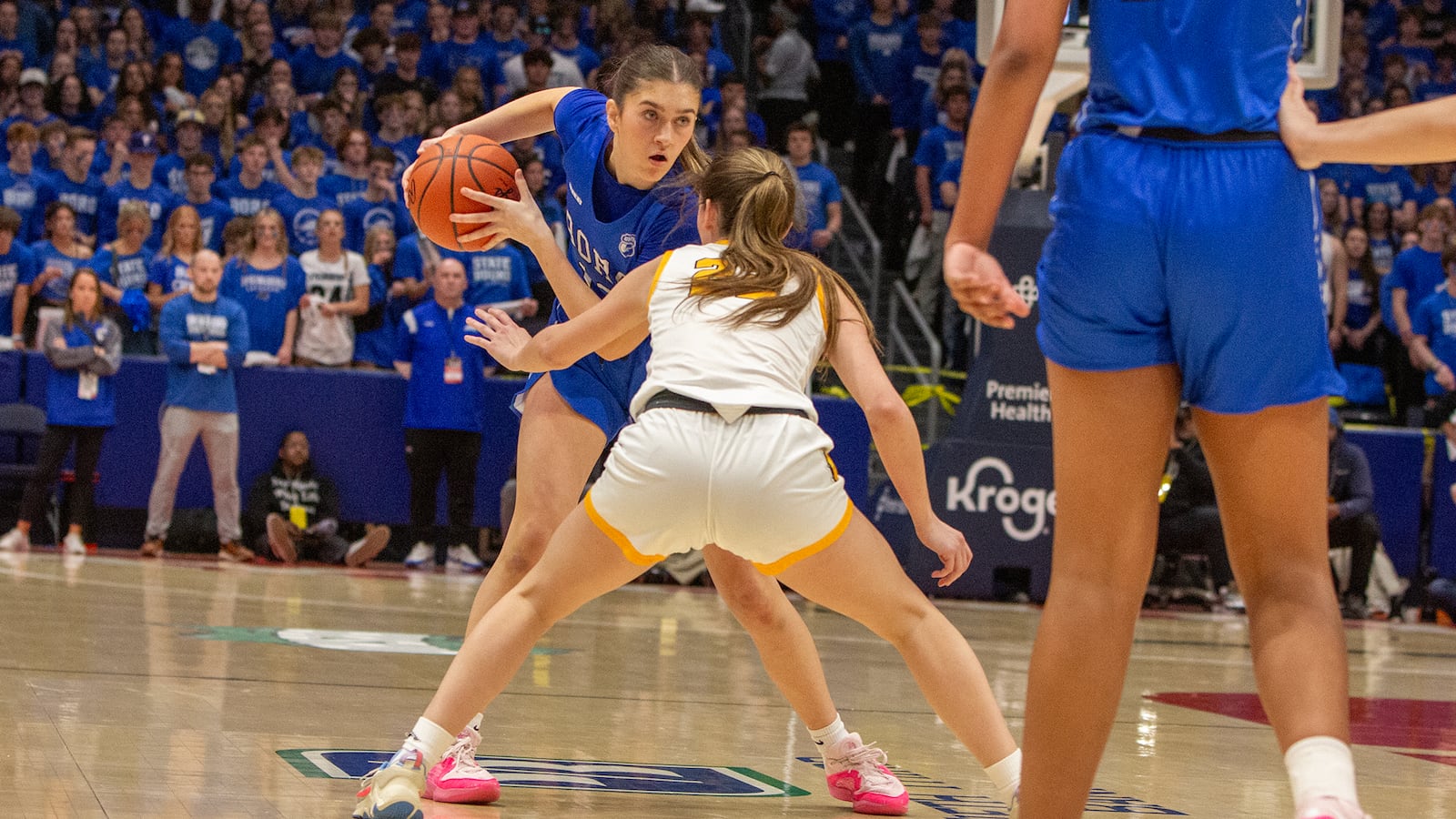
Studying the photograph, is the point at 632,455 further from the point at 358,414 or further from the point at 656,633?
the point at 358,414

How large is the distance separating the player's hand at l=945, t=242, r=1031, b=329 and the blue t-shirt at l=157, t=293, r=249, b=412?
9.39 m

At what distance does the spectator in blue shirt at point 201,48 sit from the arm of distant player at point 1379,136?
525 inches

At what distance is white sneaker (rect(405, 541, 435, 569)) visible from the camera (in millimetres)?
11766

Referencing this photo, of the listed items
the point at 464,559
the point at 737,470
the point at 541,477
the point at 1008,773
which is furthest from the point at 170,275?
the point at 1008,773

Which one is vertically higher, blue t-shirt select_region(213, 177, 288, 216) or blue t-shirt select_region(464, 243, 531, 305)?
blue t-shirt select_region(213, 177, 288, 216)

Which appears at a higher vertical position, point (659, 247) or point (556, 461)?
point (659, 247)

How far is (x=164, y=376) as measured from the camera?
38.5 feet

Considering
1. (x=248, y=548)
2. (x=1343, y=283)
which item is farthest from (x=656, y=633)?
(x=1343, y=283)

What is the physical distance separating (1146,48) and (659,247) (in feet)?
6.35

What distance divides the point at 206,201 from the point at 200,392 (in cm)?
207

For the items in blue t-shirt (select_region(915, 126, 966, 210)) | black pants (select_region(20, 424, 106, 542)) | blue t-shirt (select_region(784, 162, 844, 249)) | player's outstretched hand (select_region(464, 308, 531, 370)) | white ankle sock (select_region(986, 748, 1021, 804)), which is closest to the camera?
white ankle sock (select_region(986, 748, 1021, 804))

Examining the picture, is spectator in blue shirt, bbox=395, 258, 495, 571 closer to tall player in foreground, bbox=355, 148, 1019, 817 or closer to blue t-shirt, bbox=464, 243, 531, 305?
blue t-shirt, bbox=464, 243, 531, 305

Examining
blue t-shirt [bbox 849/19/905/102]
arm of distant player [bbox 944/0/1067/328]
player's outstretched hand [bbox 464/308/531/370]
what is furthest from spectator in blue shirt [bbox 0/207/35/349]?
arm of distant player [bbox 944/0/1067/328]

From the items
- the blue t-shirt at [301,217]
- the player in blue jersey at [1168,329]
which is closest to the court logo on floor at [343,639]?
the player in blue jersey at [1168,329]
